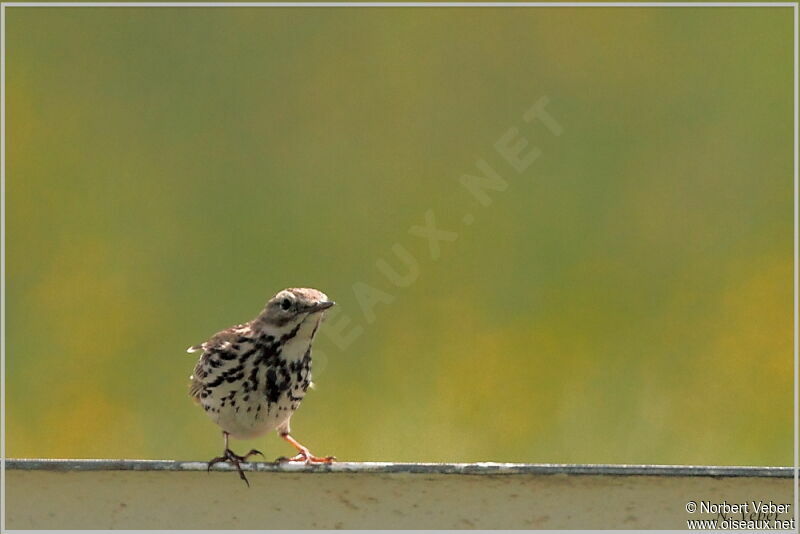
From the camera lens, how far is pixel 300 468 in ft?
16.3

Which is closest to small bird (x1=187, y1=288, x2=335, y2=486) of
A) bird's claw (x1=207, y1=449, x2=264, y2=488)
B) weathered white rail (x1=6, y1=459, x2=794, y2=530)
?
bird's claw (x1=207, y1=449, x2=264, y2=488)

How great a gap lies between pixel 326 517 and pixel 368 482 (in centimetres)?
21

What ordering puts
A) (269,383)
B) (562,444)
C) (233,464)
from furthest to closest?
(562,444), (269,383), (233,464)

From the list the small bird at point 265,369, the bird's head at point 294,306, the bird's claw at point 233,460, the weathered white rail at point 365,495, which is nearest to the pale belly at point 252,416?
the small bird at point 265,369

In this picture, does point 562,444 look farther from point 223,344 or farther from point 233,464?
point 233,464

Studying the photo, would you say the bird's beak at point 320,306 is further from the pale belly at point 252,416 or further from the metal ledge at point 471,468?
the metal ledge at point 471,468

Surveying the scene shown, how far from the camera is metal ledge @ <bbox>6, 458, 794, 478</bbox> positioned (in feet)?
15.6

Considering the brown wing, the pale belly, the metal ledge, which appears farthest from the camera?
the brown wing

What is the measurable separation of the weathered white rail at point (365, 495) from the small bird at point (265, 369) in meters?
1.53

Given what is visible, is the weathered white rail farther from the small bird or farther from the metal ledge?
the small bird

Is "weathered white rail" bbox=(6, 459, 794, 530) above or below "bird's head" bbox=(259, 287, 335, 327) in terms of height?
below

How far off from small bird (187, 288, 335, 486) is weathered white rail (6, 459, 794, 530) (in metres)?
1.53

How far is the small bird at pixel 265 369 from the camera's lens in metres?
6.63

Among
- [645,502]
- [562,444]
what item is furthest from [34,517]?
[562,444]
